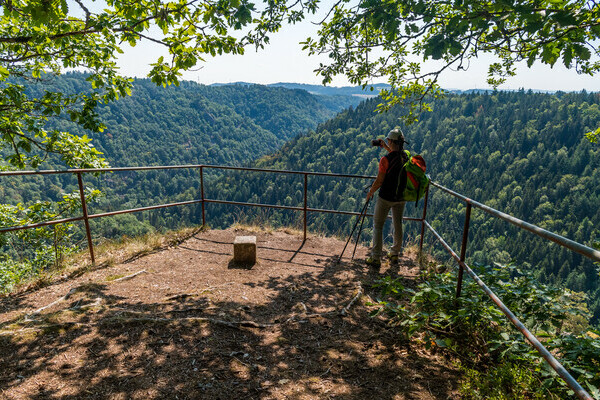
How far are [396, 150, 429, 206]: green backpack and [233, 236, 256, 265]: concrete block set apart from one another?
2427mm

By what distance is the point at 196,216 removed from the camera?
102 meters

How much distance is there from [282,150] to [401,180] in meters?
132

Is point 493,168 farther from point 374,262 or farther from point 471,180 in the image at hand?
point 374,262

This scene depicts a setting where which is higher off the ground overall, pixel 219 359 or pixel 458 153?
pixel 219 359

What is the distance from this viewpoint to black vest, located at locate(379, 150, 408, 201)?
461cm

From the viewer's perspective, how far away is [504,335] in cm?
237

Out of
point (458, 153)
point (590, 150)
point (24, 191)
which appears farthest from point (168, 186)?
point (590, 150)

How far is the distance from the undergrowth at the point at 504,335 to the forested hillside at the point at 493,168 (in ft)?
192

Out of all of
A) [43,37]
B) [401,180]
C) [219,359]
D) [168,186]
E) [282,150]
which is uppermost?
[43,37]

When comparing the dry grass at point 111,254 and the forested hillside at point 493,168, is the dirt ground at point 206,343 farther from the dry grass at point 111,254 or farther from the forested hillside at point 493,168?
the forested hillside at point 493,168

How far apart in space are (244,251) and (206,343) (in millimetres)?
2548

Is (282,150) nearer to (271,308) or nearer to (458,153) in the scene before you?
(458,153)

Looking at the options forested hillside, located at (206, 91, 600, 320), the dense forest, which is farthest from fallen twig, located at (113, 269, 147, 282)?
the dense forest

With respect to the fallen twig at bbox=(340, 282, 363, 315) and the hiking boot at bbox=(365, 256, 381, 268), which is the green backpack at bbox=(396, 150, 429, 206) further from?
the fallen twig at bbox=(340, 282, 363, 315)
